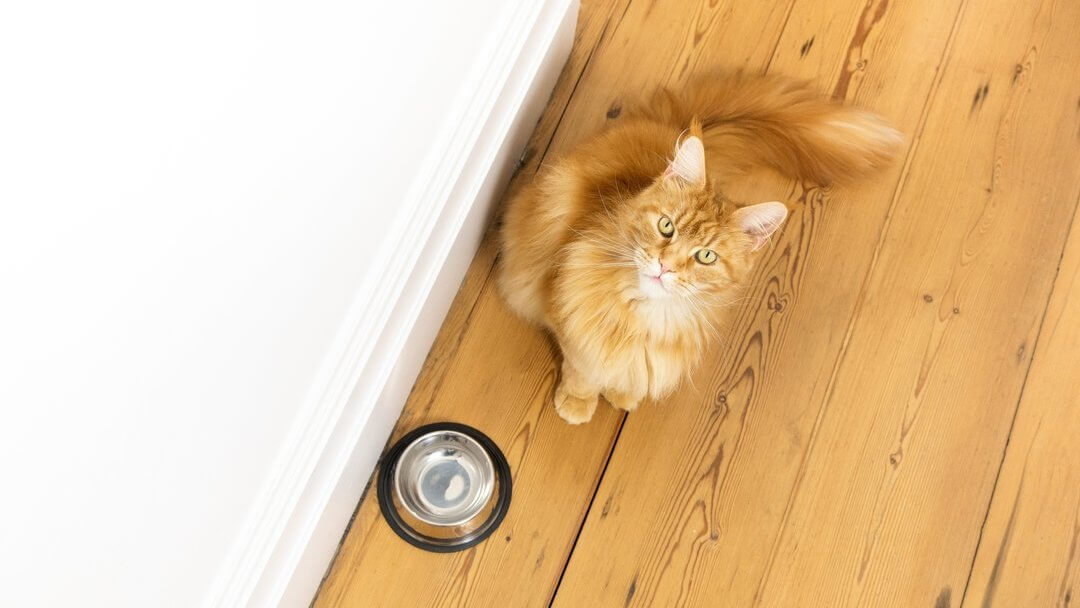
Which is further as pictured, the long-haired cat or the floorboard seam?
the floorboard seam

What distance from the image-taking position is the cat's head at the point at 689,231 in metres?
1.00

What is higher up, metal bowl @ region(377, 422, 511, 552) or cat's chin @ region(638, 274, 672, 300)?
cat's chin @ region(638, 274, 672, 300)

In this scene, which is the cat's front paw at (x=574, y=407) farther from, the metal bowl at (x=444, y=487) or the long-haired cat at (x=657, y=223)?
the metal bowl at (x=444, y=487)

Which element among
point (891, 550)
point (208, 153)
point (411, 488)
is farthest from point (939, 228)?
point (208, 153)

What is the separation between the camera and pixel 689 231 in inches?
39.4

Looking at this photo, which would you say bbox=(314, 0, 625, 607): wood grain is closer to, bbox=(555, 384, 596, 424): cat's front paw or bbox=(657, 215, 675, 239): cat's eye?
bbox=(555, 384, 596, 424): cat's front paw

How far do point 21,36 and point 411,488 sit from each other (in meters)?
0.96

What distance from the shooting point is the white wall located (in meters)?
0.49

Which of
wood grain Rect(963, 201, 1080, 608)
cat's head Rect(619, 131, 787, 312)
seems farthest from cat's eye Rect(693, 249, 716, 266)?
wood grain Rect(963, 201, 1080, 608)

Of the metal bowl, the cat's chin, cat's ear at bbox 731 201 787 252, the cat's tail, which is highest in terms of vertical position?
the cat's tail

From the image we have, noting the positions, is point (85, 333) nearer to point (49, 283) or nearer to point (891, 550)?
point (49, 283)

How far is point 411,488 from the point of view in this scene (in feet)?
4.23

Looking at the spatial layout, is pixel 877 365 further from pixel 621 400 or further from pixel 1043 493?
pixel 621 400

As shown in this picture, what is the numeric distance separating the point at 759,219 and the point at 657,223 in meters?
0.13
